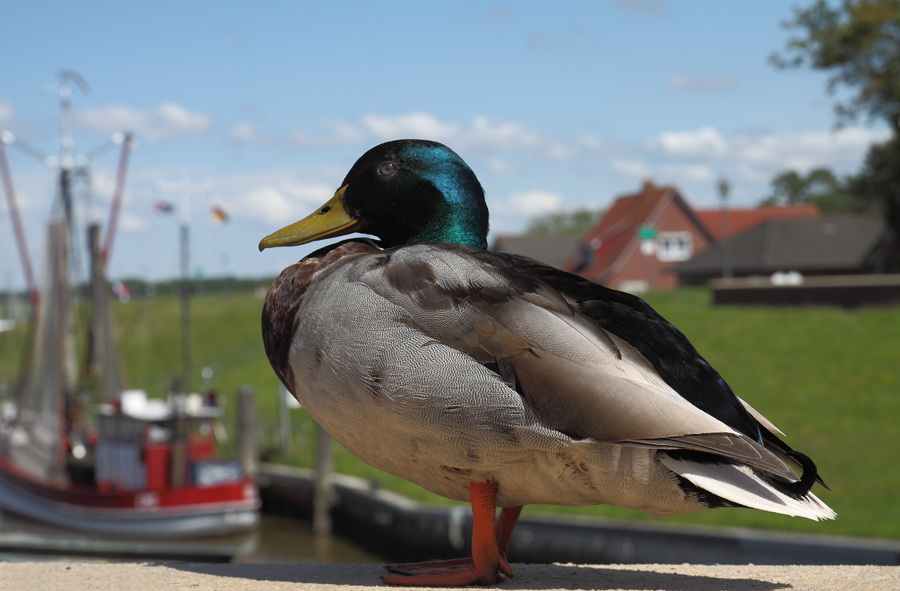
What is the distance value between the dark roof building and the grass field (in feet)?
34.3

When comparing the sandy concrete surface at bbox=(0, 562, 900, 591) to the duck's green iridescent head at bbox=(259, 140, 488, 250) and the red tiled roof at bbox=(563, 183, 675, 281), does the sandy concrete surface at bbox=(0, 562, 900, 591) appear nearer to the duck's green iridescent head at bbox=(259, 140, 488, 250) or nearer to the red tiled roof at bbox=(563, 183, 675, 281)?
the duck's green iridescent head at bbox=(259, 140, 488, 250)

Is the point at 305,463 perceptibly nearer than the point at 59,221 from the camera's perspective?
Yes

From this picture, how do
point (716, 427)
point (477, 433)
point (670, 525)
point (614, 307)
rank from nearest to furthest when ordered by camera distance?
point (716, 427) → point (477, 433) → point (614, 307) → point (670, 525)

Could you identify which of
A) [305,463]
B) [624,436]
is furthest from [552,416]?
[305,463]

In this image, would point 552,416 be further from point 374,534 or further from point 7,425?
point 7,425

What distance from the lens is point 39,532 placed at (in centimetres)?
2620

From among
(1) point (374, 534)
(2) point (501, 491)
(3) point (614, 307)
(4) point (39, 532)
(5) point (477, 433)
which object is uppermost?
(3) point (614, 307)

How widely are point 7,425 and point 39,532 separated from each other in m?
6.32

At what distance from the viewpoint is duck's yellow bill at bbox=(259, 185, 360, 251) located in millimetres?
4059

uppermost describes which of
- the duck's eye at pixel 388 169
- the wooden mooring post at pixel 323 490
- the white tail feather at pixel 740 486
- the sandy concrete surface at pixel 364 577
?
the duck's eye at pixel 388 169

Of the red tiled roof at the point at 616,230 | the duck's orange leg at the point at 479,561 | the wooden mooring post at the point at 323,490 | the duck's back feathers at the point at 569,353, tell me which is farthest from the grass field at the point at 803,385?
the red tiled roof at the point at 616,230

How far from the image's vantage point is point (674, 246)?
188 ft

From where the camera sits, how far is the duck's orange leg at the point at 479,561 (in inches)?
140

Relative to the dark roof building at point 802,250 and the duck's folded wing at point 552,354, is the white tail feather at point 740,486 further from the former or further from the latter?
the dark roof building at point 802,250
